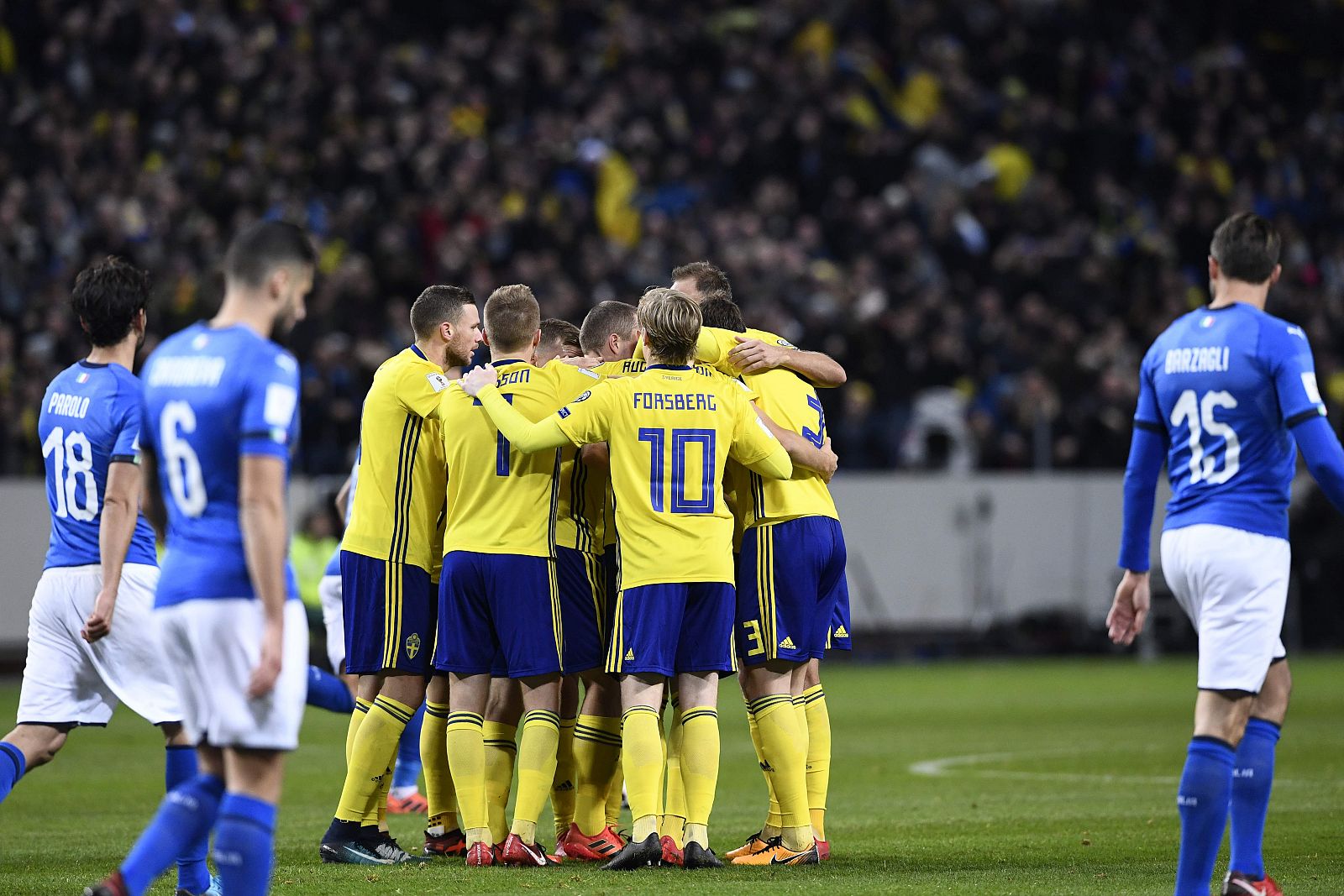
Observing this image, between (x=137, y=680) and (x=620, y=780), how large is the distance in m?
2.85

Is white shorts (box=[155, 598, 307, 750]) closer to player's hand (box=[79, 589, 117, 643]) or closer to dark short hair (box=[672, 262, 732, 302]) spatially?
player's hand (box=[79, 589, 117, 643])

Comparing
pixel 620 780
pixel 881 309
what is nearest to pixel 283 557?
pixel 620 780

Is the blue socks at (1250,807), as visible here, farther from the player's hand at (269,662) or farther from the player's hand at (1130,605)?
the player's hand at (269,662)

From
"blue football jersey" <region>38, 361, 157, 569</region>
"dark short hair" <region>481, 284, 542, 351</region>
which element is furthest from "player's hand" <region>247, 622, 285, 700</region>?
"dark short hair" <region>481, 284, 542, 351</region>

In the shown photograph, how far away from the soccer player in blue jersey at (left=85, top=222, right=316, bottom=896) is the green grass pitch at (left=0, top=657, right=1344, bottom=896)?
1839 mm

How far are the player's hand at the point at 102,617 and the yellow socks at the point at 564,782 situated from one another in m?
2.48

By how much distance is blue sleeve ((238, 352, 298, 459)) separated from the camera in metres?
5.28

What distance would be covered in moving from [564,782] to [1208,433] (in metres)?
3.79

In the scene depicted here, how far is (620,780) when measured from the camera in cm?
898

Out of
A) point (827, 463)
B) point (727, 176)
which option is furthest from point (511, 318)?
point (727, 176)

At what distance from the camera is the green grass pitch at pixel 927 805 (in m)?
A: 7.44

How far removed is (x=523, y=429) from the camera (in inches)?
306

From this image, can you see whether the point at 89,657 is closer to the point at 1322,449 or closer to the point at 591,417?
the point at 591,417

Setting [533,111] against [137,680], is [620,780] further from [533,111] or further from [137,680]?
[533,111]
